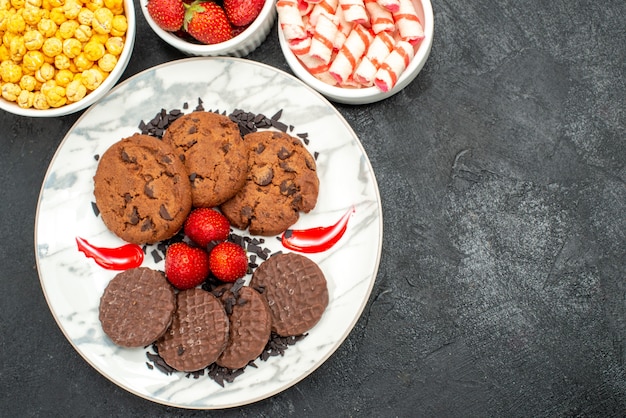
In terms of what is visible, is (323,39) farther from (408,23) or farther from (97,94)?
(97,94)

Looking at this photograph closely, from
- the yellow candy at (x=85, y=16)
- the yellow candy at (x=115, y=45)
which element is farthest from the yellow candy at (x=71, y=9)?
the yellow candy at (x=115, y=45)

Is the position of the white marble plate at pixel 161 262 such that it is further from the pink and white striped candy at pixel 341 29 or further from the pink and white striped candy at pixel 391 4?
the pink and white striped candy at pixel 391 4

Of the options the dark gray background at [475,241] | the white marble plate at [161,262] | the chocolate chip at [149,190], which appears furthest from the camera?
the dark gray background at [475,241]

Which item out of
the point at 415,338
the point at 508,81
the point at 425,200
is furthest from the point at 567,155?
the point at 415,338

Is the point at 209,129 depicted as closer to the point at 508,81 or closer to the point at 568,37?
the point at 508,81

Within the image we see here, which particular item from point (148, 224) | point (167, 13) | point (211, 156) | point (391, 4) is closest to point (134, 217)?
point (148, 224)

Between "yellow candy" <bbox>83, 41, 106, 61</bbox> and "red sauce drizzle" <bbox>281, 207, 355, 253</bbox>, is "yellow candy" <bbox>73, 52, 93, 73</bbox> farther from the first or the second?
"red sauce drizzle" <bbox>281, 207, 355, 253</bbox>
